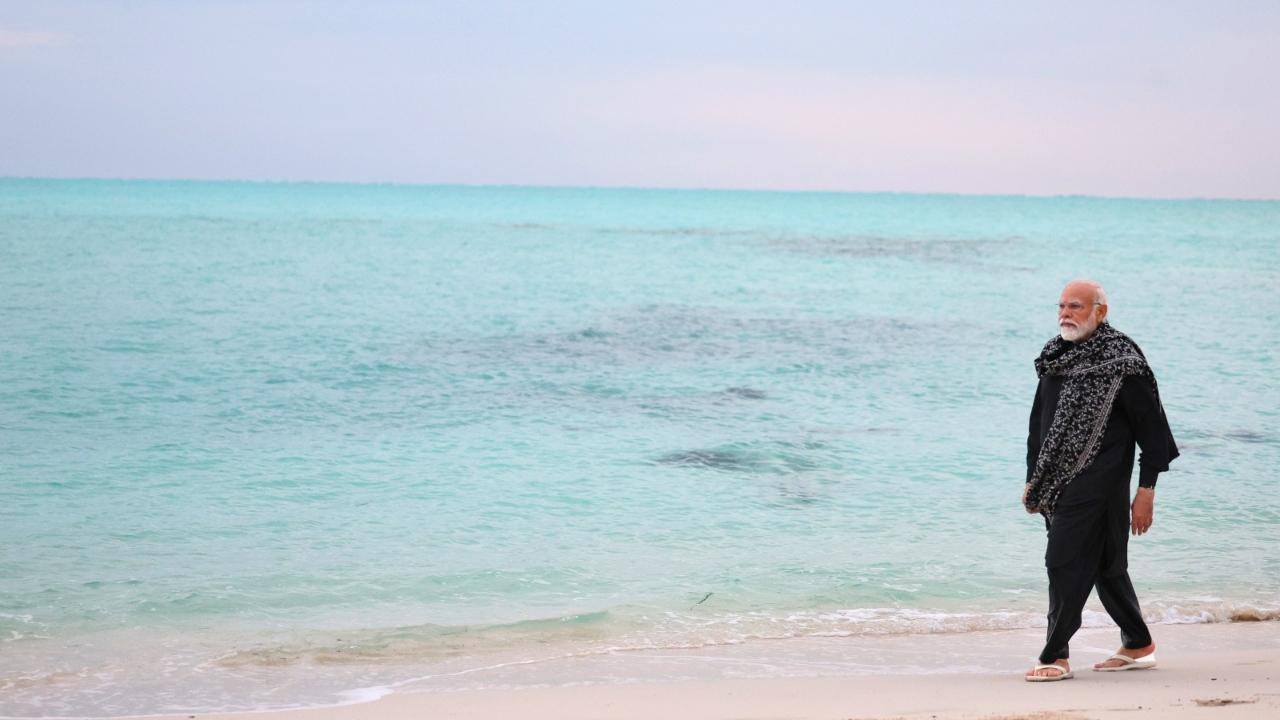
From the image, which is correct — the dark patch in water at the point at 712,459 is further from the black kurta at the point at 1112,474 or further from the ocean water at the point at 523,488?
the black kurta at the point at 1112,474

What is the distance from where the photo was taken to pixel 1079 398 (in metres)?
4.51

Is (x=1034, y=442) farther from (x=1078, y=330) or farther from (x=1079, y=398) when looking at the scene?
(x=1078, y=330)

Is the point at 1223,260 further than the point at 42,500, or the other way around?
the point at 1223,260

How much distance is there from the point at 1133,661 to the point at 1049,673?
0.46 metres

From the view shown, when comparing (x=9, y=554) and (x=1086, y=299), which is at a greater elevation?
(x=1086, y=299)

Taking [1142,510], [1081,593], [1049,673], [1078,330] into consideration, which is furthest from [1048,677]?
[1078,330]

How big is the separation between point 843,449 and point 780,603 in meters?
4.32

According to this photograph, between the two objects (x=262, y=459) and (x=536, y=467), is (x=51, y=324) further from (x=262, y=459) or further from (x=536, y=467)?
(x=536, y=467)

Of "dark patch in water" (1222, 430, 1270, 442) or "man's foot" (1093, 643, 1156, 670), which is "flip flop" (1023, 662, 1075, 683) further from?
"dark patch in water" (1222, 430, 1270, 442)

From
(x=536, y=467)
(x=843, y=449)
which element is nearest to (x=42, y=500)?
(x=536, y=467)

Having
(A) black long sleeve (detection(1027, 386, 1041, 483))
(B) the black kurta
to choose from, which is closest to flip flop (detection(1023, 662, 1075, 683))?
(B) the black kurta

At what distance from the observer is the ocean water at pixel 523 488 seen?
5887mm

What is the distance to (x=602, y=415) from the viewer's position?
12141mm

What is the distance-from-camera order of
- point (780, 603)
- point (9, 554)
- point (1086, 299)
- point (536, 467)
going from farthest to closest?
point (536, 467)
point (9, 554)
point (780, 603)
point (1086, 299)
